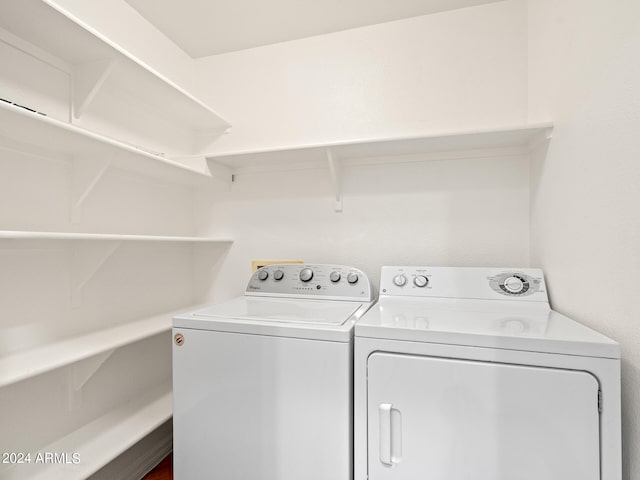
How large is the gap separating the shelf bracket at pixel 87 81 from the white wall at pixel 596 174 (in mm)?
1701

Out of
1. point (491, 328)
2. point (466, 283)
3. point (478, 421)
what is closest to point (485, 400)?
point (478, 421)

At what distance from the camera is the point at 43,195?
4.04 feet

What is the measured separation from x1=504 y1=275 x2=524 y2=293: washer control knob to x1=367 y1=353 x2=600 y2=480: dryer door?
0.59 metres

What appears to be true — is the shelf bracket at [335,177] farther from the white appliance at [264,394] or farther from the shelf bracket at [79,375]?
the shelf bracket at [79,375]

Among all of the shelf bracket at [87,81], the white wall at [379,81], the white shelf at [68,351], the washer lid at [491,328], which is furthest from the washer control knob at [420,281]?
the shelf bracket at [87,81]

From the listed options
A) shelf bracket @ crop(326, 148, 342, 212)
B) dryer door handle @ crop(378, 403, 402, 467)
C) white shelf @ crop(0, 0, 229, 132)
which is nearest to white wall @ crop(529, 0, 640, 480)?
dryer door handle @ crop(378, 403, 402, 467)

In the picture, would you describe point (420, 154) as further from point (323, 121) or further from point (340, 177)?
point (323, 121)

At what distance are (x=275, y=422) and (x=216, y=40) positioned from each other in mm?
2074

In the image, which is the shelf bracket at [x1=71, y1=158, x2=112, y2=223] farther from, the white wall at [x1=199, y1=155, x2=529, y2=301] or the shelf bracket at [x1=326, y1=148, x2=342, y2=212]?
the shelf bracket at [x1=326, y1=148, x2=342, y2=212]

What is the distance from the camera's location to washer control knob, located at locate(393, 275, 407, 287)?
1527 mm

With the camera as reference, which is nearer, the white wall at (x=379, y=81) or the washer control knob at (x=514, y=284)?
the washer control knob at (x=514, y=284)

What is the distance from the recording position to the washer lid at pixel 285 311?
1177 mm

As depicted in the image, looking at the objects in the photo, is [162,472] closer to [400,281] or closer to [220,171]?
[400,281]

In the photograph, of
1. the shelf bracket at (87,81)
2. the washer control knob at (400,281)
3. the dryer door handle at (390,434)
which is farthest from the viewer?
the washer control knob at (400,281)
